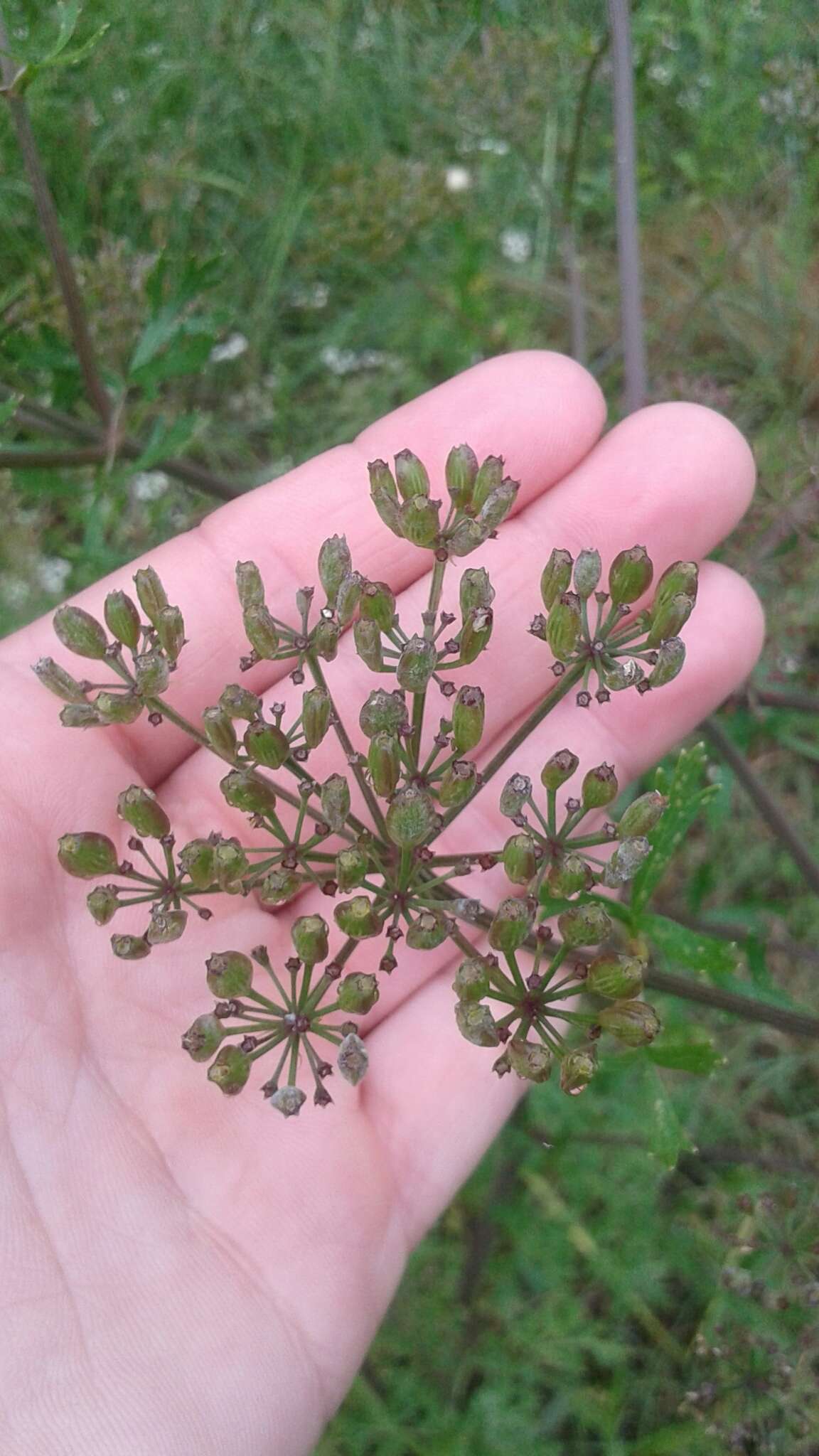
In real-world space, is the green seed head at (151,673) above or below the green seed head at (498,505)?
above

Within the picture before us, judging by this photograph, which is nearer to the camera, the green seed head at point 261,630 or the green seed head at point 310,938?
the green seed head at point 310,938

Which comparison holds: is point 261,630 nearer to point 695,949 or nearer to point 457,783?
point 457,783

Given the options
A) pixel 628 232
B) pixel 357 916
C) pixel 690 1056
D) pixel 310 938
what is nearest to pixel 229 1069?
pixel 310 938

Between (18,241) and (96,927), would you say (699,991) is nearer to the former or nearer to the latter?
Result: (96,927)

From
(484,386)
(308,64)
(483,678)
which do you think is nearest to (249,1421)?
(483,678)

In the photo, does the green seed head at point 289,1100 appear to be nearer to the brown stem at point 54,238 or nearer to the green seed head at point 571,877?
the green seed head at point 571,877

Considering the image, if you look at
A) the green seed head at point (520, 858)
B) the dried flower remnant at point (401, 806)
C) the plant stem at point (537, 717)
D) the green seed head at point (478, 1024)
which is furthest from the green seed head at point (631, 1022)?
the plant stem at point (537, 717)
